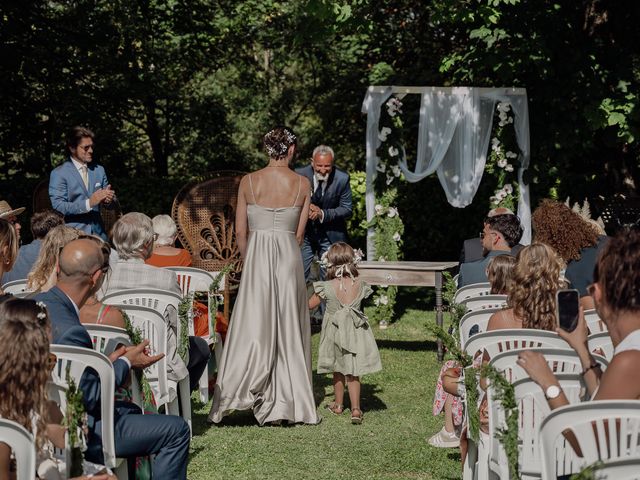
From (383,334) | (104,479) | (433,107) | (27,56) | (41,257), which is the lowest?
(383,334)

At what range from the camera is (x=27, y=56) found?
1479 centimetres

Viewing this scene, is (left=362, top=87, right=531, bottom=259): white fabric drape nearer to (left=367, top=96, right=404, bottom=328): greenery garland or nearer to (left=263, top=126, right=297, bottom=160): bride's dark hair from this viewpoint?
(left=367, top=96, right=404, bottom=328): greenery garland

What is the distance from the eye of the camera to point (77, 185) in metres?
9.09

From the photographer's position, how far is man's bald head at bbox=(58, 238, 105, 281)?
443cm

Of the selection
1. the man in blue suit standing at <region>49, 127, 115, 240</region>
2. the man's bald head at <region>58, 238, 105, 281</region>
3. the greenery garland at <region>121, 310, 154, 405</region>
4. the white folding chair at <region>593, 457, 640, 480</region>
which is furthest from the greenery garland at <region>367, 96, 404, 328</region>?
the white folding chair at <region>593, 457, 640, 480</region>

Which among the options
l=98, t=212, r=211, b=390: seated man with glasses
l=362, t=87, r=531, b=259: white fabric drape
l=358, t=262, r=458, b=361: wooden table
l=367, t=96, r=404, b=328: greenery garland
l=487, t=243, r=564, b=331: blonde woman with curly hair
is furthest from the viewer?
l=362, t=87, r=531, b=259: white fabric drape

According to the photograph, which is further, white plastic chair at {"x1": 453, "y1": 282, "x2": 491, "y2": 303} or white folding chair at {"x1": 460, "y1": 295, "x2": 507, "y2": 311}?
white plastic chair at {"x1": 453, "y1": 282, "x2": 491, "y2": 303}

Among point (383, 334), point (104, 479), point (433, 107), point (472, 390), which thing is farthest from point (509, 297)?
point (433, 107)

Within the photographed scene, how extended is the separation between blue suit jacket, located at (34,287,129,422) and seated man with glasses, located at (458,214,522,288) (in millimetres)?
3545

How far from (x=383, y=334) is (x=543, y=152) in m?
3.02

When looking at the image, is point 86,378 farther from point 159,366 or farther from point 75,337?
point 159,366

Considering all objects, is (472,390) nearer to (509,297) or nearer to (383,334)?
(509,297)

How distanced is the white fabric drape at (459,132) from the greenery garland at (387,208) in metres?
0.08


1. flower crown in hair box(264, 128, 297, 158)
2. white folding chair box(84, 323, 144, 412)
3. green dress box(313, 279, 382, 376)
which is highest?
flower crown in hair box(264, 128, 297, 158)
